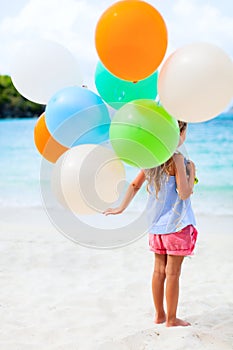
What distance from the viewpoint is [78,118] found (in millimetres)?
2340

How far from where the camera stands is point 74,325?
296 centimetres

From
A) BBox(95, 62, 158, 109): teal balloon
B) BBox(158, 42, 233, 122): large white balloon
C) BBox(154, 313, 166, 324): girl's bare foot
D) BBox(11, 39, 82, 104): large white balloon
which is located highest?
BBox(158, 42, 233, 122): large white balloon

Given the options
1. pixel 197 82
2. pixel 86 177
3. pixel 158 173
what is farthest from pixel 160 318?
pixel 197 82

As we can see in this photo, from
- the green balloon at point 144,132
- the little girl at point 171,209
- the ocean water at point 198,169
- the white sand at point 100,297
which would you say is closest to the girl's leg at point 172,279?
the little girl at point 171,209

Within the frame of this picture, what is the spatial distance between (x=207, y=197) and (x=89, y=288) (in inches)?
184

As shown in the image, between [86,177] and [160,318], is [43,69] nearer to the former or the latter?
[86,177]

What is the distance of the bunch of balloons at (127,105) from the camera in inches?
84.7

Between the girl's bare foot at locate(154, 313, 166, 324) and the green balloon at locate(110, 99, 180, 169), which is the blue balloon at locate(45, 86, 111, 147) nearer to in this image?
the green balloon at locate(110, 99, 180, 169)

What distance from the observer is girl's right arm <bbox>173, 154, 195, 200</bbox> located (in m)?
2.52

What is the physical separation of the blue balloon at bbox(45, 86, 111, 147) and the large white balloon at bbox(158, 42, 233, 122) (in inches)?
11.8

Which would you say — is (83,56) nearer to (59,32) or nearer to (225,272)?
(59,32)

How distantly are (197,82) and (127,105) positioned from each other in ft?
1.01

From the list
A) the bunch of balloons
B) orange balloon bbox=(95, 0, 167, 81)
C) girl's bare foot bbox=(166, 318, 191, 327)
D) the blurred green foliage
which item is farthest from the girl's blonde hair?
the blurred green foliage

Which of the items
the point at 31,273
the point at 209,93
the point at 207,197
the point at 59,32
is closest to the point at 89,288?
the point at 31,273
